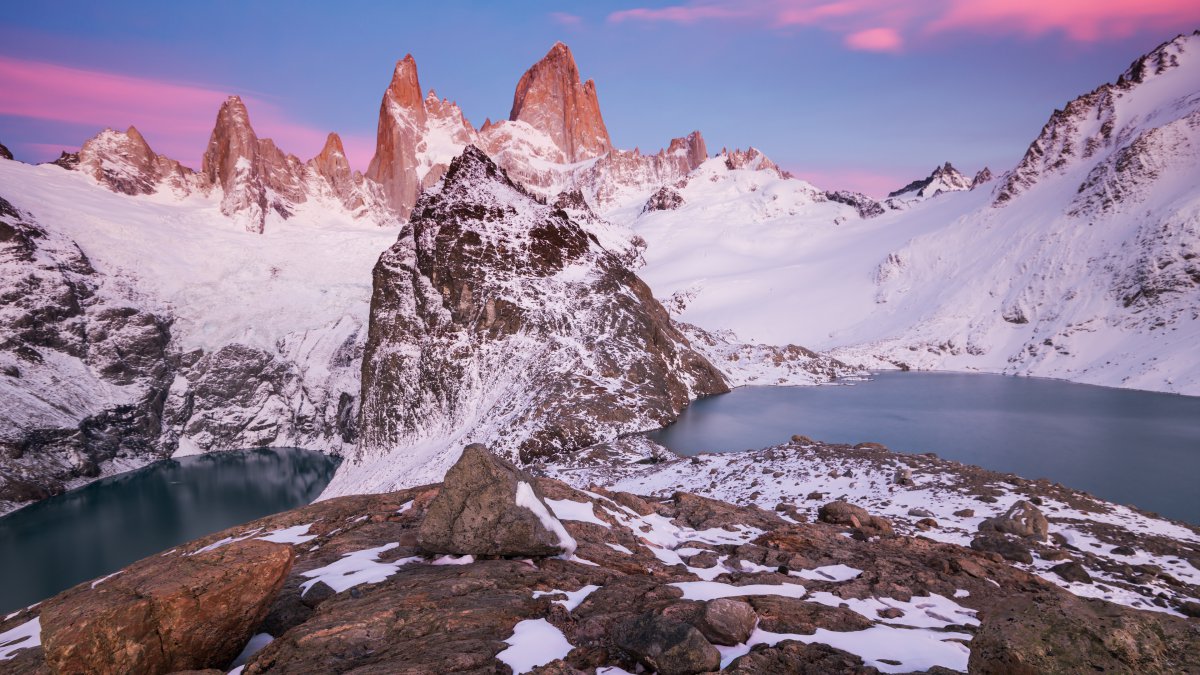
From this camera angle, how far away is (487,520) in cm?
1126

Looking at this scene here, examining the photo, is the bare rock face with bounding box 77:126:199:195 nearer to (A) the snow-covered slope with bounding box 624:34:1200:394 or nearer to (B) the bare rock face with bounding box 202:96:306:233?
(B) the bare rock face with bounding box 202:96:306:233

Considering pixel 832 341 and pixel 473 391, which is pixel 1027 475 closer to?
pixel 473 391

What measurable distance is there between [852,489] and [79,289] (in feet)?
426

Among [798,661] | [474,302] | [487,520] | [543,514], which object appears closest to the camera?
[798,661]

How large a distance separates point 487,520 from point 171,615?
5.19 m

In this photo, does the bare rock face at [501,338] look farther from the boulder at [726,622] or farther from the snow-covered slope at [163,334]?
the boulder at [726,622]

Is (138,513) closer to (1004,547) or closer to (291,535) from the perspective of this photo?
(291,535)

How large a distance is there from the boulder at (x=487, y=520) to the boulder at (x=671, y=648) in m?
4.03

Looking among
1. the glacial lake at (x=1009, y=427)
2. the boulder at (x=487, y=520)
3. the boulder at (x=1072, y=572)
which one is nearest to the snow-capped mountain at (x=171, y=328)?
the glacial lake at (x=1009, y=427)

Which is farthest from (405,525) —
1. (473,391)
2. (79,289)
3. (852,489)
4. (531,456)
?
(79,289)

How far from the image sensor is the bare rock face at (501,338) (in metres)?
55.5

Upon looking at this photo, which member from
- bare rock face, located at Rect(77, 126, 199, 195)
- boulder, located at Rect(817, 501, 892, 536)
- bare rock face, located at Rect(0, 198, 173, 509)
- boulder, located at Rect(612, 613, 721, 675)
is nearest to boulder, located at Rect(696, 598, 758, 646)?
boulder, located at Rect(612, 613, 721, 675)

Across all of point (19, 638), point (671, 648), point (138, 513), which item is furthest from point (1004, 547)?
point (138, 513)

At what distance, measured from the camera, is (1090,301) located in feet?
329
